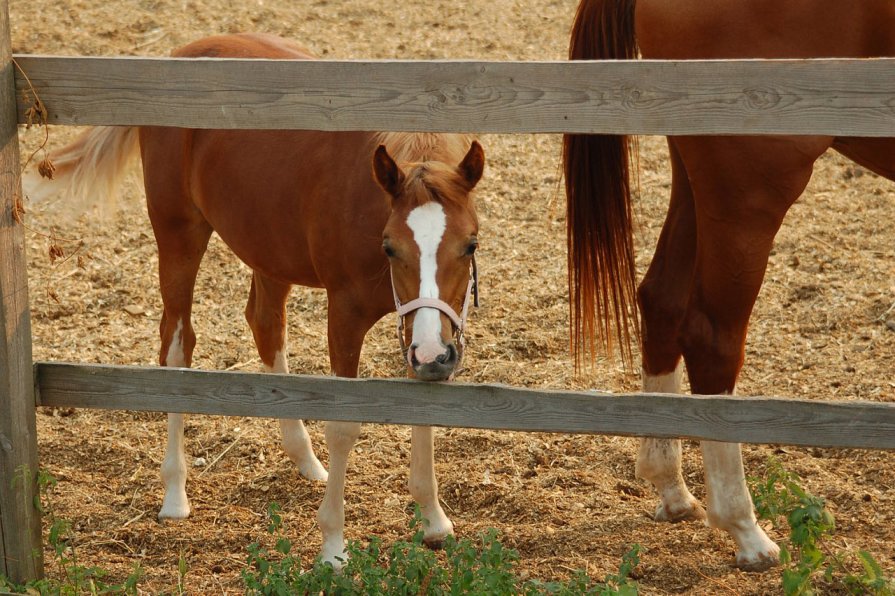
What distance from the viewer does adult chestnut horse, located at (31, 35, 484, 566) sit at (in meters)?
2.99

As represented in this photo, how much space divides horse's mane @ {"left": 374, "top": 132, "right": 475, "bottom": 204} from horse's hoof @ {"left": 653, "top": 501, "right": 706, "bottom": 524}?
4.87 ft

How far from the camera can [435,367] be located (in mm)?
2758

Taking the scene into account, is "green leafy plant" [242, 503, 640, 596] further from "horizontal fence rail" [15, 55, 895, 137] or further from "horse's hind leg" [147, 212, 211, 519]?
"horse's hind leg" [147, 212, 211, 519]

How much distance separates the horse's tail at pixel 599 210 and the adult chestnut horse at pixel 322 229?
51 centimetres

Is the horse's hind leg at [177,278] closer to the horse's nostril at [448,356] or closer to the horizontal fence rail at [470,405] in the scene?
the horizontal fence rail at [470,405]

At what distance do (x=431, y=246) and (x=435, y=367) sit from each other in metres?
0.39

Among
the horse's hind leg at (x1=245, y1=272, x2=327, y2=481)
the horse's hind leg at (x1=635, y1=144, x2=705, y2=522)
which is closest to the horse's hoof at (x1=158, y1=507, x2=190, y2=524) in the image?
the horse's hind leg at (x1=245, y1=272, x2=327, y2=481)

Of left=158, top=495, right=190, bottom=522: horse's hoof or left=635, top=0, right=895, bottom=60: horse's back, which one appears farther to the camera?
left=158, top=495, right=190, bottom=522: horse's hoof

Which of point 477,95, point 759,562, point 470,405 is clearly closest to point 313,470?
point 470,405

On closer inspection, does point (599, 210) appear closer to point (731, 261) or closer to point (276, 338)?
point (731, 261)

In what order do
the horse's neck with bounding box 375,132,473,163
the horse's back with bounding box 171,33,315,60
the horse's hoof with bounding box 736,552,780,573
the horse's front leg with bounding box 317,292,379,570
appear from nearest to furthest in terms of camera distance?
the horse's neck with bounding box 375,132,473,163, the horse's hoof with bounding box 736,552,780,573, the horse's front leg with bounding box 317,292,379,570, the horse's back with bounding box 171,33,315,60

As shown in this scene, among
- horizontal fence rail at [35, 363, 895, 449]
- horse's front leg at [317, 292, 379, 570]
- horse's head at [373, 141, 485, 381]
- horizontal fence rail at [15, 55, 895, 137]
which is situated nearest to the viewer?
horizontal fence rail at [15, 55, 895, 137]

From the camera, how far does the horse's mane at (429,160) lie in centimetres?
303

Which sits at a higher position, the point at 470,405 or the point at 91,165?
the point at 91,165
